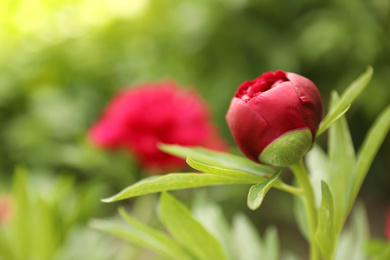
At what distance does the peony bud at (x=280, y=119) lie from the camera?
0.96 feet

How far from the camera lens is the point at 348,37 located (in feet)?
7.13

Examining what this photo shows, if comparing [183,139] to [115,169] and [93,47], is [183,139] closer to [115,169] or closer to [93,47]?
[115,169]

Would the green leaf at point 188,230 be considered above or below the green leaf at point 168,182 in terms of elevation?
below

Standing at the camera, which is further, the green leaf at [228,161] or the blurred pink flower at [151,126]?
the blurred pink flower at [151,126]

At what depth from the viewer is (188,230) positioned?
37 cm

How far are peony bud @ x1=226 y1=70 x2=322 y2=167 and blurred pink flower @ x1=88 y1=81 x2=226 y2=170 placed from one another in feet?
1.67

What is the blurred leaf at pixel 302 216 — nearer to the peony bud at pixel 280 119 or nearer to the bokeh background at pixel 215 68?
the peony bud at pixel 280 119

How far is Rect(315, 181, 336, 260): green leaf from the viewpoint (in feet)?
0.99

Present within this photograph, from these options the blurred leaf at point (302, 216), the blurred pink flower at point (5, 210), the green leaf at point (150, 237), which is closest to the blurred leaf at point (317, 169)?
the blurred leaf at point (302, 216)

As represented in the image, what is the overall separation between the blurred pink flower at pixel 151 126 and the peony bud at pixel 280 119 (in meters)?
0.51

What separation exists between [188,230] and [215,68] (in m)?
2.09

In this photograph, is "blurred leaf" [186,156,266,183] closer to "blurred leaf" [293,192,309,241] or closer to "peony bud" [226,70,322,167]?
"peony bud" [226,70,322,167]

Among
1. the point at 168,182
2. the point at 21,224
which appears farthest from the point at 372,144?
the point at 21,224

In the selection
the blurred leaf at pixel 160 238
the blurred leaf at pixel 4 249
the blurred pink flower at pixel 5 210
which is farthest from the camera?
the blurred pink flower at pixel 5 210
